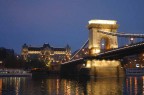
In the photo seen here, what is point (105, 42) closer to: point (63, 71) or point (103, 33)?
point (103, 33)

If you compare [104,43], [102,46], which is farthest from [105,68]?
[102,46]

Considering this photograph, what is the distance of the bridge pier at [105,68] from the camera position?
59719 millimetres

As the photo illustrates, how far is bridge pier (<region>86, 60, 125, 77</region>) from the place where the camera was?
59.7 metres

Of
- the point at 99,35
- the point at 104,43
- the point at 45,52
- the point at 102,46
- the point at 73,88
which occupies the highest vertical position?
the point at 45,52

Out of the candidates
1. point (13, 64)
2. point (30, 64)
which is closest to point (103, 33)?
point (13, 64)

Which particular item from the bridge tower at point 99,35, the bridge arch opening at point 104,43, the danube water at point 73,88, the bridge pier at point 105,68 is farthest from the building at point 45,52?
the danube water at point 73,88

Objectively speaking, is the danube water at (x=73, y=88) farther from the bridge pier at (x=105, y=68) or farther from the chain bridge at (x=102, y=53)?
the bridge pier at (x=105, y=68)

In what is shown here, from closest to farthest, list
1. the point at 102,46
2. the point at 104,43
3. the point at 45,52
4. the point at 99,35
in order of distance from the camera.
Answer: the point at 99,35 < the point at 104,43 < the point at 102,46 < the point at 45,52

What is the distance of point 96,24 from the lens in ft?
215

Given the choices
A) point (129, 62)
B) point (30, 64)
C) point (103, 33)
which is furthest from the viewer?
point (30, 64)

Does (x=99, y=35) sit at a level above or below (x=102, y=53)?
above

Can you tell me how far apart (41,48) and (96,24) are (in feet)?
306

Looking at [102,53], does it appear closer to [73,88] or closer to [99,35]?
[99,35]

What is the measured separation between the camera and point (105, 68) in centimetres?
5991
